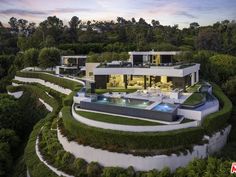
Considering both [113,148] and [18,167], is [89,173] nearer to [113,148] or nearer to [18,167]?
[113,148]

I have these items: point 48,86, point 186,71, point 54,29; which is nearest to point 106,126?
point 186,71

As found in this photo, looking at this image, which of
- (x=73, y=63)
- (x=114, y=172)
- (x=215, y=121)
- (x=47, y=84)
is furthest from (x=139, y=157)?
(x=73, y=63)

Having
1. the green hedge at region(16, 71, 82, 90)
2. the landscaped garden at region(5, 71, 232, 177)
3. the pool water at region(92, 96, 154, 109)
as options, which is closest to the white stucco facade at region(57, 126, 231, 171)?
the landscaped garden at region(5, 71, 232, 177)

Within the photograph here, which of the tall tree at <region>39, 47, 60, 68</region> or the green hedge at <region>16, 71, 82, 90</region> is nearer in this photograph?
the green hedge at <region>16, 71, 82, 90</region>

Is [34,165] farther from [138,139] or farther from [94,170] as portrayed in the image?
[138,139]

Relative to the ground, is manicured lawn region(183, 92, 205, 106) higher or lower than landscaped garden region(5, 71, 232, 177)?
higher

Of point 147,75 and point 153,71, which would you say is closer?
point 153,71

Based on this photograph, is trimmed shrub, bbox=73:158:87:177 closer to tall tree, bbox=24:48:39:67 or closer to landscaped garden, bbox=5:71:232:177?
landscaped garden, bbox=5:71:232:177
